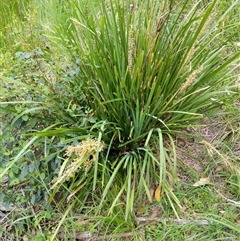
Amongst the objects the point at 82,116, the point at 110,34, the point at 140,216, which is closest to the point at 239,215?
the point at 140,216

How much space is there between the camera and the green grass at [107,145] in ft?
6.70

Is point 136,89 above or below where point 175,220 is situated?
above

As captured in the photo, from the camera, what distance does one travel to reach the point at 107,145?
2.14 m

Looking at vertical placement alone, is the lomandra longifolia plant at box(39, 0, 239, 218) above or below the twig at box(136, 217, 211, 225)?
above

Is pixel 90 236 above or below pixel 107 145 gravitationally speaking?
below

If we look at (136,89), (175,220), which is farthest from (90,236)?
(136,89)

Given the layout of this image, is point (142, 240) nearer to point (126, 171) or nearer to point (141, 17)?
point (126, 171)

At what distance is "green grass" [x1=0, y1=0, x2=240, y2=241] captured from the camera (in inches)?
80.4

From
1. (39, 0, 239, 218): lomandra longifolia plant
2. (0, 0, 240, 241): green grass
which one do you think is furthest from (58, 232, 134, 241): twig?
(39, 0, 239, 218): lomandra longifolia plant

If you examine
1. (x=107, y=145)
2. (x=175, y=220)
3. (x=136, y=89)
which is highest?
(x=136, y=89)

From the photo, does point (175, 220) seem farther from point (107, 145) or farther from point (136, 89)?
point (136, 89)

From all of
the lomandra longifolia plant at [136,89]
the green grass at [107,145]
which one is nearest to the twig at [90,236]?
the green grass at [107,145]

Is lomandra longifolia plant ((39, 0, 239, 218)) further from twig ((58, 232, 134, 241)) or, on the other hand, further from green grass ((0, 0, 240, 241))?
twig ((58, 232, 134, 241))

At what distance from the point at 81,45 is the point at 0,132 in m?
0.62
